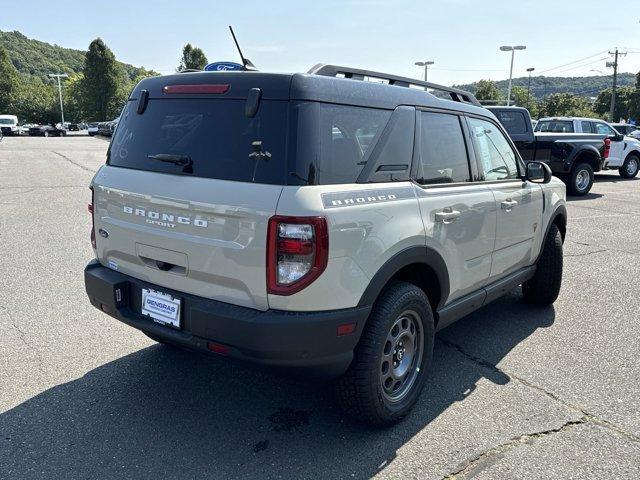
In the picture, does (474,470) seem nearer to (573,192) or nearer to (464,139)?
(464,139)

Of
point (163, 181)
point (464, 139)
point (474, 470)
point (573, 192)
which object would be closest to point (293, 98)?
point (163, 181)

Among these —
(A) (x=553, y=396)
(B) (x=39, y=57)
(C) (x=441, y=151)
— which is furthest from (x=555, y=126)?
(B) (x=39, y=57)

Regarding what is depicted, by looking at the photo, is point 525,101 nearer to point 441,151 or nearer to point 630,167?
point 630,167

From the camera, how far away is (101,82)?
73.2 m

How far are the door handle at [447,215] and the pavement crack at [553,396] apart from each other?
1.24 m

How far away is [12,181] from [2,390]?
12370 millimetres

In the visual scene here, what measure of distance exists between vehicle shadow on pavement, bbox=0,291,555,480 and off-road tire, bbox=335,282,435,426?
0.50 feet

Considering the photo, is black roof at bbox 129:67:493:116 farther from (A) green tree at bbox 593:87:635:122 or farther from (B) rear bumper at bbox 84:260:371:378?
(A) green tree at bbox 593:87:635:122

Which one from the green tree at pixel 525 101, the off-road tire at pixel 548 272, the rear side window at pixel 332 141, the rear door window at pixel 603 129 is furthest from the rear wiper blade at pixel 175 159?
the green tree at pixel 525 101

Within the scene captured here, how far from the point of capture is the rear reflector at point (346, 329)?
2.52 m

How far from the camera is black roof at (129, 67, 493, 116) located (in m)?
2.52

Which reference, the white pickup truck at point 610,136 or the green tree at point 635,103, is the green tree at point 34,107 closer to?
the white pickup truck at point 610,136

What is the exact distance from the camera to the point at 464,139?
3.66 metres

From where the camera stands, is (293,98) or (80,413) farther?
(80,413)
